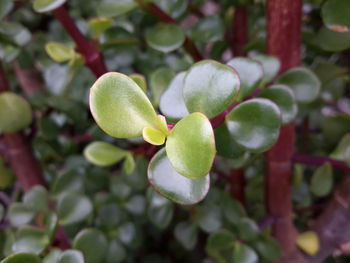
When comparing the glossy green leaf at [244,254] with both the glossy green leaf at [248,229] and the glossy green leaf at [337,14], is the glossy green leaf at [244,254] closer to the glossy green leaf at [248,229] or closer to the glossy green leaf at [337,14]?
the glossy green leaf at [248,229]

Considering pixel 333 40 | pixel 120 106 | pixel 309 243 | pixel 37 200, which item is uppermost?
pixel 120 106

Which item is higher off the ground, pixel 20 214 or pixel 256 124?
pixel 256 124

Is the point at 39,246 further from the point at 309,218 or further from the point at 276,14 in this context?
the point at 309,218

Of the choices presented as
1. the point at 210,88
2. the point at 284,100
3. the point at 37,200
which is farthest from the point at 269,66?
the point at 37,200

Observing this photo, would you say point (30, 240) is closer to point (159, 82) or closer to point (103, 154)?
point (103, 154)

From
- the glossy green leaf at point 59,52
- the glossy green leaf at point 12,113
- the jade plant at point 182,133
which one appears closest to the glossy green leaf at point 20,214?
the jade plant at point 182,133
